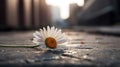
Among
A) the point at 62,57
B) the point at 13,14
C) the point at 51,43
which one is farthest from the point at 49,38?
the point at 13,14

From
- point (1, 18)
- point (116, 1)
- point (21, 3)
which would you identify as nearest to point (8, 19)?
point (1, 18)

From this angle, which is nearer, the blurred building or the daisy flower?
the daisy flower

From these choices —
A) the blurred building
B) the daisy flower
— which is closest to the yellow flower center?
the daisy flower

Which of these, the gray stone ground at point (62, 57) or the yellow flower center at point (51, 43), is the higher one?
the yellow flower center at point (51, 43)

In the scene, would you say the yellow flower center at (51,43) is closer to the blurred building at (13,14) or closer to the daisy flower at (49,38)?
the daisy flower at (49,38)

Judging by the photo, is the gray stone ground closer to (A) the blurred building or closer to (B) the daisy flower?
(B) the daisy flower

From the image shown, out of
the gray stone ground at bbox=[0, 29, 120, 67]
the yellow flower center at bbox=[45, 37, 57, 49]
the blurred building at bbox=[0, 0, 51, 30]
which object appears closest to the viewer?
the gray stone ground at bbox=[0, 29, 120, 67]

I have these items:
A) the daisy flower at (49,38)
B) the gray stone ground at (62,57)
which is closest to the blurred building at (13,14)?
the gray stone ground at (62,57)

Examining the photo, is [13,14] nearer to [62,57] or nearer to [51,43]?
[51,43]

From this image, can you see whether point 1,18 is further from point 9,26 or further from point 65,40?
point 65,40
